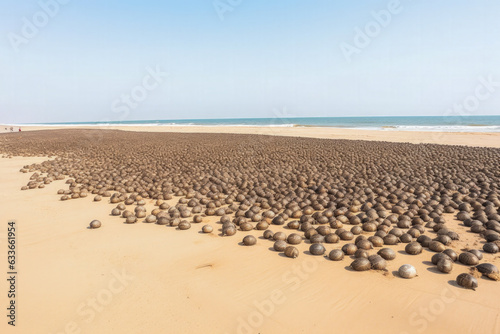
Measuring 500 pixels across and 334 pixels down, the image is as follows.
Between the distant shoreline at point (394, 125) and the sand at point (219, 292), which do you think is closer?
the sand at point (219, 292)

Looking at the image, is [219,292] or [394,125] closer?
[219,292]

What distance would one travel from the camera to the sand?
3152 mm

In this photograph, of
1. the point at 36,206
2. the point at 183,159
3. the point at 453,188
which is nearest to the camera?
the point at 36,206

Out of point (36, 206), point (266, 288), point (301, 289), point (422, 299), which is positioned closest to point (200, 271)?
point (266, 288)

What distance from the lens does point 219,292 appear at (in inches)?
147

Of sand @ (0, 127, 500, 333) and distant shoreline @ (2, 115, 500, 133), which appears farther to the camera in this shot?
distant shoreline @ (2, 115, 500, 133)

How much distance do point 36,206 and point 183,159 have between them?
8020 mm

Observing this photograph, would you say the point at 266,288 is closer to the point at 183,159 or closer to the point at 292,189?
the point at 292,189

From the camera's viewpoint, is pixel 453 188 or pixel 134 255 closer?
pixel 134 255

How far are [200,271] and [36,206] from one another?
6.05 metres

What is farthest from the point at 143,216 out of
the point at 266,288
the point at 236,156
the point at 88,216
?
the point at 236,156

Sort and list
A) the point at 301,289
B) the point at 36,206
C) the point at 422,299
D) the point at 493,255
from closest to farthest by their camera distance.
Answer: the point at 422,299
the point at 301,289
the point at 493,255
the point at 36,206

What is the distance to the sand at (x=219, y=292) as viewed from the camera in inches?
124

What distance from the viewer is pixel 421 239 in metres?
5.04
